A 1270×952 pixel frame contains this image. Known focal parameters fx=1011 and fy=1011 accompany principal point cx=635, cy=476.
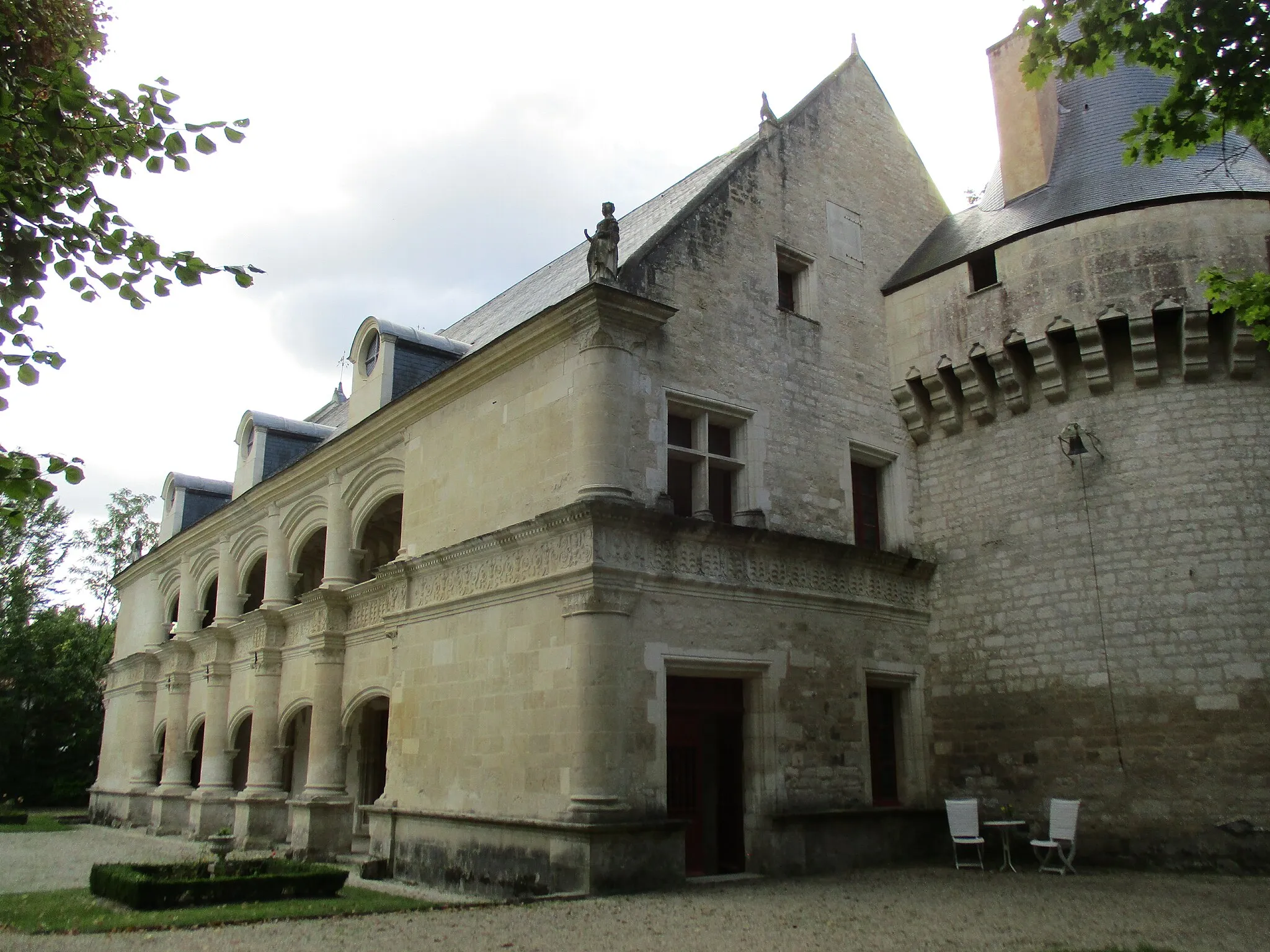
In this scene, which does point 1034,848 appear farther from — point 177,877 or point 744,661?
point 177,877

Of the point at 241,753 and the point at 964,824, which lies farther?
the point at 241,753

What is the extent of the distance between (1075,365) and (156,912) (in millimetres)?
12744

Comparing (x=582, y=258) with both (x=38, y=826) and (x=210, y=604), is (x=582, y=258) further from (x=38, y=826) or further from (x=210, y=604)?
(x=38, y=826)

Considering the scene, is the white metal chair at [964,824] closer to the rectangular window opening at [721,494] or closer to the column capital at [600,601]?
the rectangular window opening at [721,494]

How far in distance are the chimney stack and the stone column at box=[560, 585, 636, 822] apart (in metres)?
10.1

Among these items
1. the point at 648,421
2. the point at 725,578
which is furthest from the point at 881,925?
the point at 648,421

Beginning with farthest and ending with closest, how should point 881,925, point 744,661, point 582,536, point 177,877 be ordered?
point 744,661 < point 582,536 < point 177,877 < point 881,925

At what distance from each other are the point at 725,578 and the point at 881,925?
4582 millimetres

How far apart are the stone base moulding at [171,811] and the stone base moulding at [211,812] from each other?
217 cm

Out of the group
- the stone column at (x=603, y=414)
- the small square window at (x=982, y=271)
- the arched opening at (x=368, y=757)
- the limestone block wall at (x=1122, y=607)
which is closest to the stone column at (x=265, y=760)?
the arched opening at (x=368, y=757)

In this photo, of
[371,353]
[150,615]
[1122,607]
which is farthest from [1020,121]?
[150,615]

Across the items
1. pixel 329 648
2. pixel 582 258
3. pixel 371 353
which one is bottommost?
pixel 329 648

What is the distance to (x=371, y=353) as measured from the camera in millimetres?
17672

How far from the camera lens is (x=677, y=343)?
13.1m
